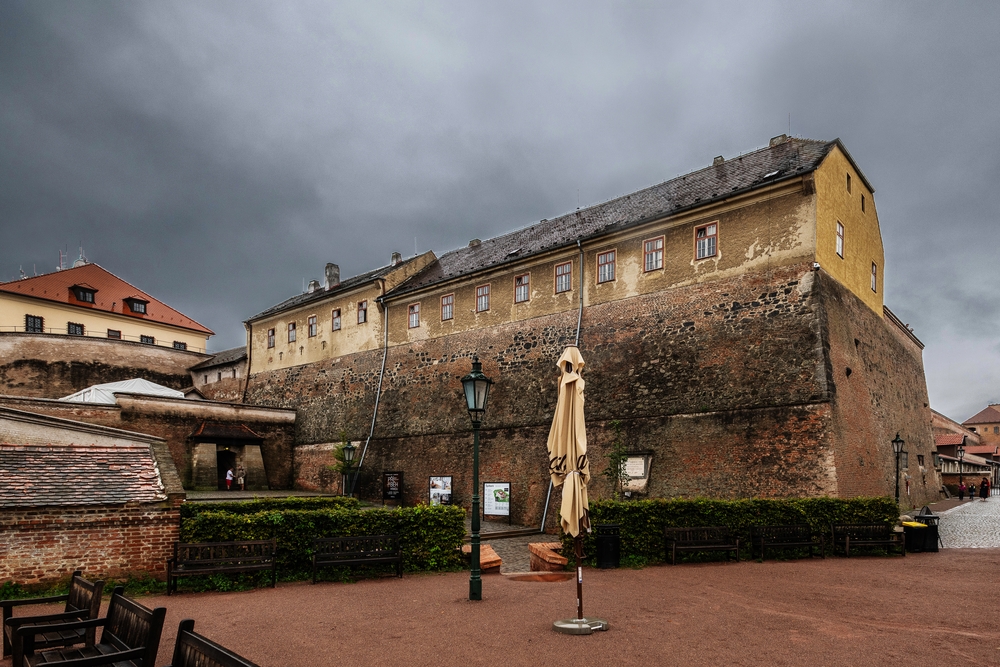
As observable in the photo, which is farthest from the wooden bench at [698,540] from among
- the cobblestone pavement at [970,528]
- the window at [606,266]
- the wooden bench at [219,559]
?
the window at [606,266]

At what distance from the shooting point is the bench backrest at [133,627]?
4.83 m

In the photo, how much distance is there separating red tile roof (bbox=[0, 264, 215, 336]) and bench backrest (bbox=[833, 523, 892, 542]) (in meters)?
Result: 44.9

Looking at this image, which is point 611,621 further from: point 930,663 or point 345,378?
point 345,378

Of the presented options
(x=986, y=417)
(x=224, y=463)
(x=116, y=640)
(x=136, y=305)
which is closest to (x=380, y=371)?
(x=224, y=463)

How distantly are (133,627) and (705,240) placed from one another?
18189 mm

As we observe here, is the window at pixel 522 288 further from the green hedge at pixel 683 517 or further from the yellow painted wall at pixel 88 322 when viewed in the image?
the yellow painted wall at pixel 88 322

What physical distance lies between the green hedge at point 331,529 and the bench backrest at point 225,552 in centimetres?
25

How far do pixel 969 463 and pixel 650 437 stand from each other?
45585mm

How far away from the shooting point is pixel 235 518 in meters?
11.2

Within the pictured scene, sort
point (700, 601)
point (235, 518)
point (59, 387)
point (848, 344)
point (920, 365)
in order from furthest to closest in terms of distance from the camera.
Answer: point (59, 387) < point (920, 365) < point (848, 344) < point (235, 518) < point (700, 601)

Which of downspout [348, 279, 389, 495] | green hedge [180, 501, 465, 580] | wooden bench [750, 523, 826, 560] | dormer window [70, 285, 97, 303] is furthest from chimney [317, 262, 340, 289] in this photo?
wooden bench [750, 523, 826, 560]

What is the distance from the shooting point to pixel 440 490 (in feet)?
77.9

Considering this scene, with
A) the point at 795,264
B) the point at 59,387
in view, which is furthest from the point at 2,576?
the point at 59,387

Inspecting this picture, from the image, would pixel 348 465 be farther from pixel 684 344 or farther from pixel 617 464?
pixel 684 344
